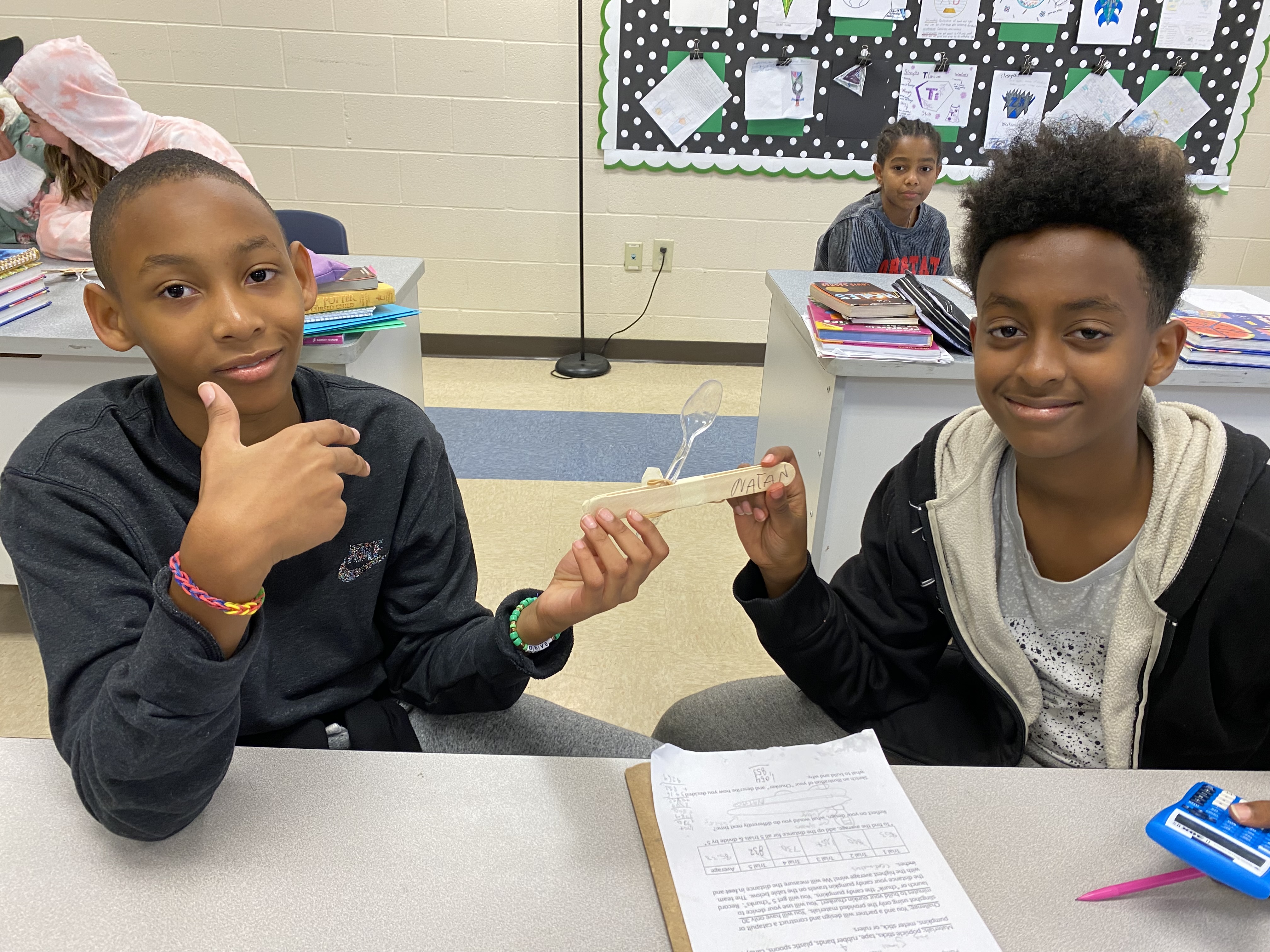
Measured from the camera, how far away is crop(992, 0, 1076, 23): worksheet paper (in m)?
3.38

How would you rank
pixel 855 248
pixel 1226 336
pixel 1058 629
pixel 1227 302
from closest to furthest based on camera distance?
1. pixel 1058 629
2. pixel 1226 336
3. pixel 1227 302
4. pixel 855 248

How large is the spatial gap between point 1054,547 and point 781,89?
2994 mm

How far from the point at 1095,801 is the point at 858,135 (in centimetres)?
332

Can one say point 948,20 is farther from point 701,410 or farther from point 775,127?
point 701,410

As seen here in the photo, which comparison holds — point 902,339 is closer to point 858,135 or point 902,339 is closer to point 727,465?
point 727,465

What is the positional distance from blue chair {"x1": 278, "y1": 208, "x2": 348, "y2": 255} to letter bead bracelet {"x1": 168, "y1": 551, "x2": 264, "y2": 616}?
6.12 feet

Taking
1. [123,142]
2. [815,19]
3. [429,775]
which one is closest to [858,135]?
[815,19]

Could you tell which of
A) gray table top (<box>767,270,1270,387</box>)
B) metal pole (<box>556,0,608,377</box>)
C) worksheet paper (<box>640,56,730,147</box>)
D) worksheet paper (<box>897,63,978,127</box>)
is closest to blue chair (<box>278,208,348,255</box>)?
gray table top (<box>767,270,1270,387</box>)

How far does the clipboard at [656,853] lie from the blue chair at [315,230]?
6.51 feet

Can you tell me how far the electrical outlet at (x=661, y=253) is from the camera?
380cm

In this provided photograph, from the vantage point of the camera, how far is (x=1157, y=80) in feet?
11.5

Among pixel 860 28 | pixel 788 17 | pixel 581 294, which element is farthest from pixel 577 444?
pixel 860 28

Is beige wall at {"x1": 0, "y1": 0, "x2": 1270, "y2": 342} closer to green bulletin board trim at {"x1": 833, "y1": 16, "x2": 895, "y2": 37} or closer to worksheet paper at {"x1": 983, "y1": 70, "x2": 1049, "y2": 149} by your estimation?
worksheet paper at {"x1": 983, "y1": 70, "x2": 1049, "y2": 149}

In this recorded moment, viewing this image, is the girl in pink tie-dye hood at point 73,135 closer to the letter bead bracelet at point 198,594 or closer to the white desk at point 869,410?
the white desk at point 869,410
